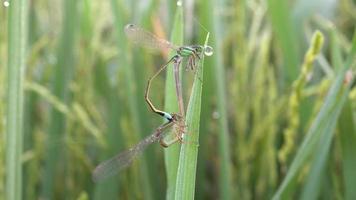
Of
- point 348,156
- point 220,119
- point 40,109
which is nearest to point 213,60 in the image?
point 220,119

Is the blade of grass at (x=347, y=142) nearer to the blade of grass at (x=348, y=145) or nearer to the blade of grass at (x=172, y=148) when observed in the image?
the blade of grass at (x=348, y=145)

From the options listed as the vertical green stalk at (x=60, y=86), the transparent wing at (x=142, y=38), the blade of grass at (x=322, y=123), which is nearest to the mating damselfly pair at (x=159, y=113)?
the transparent wing at (x=142, y=38)

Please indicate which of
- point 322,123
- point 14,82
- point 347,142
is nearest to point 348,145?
point 347,142

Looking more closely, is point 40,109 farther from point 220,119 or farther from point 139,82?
point 220,119

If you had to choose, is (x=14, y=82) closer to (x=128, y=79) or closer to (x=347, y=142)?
(x=128, y=79)

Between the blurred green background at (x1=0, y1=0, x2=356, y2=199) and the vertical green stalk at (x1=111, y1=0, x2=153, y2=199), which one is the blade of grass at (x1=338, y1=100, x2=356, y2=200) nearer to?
the blurred green background at (x1=0, y1=0, x2=356, y2=199)
